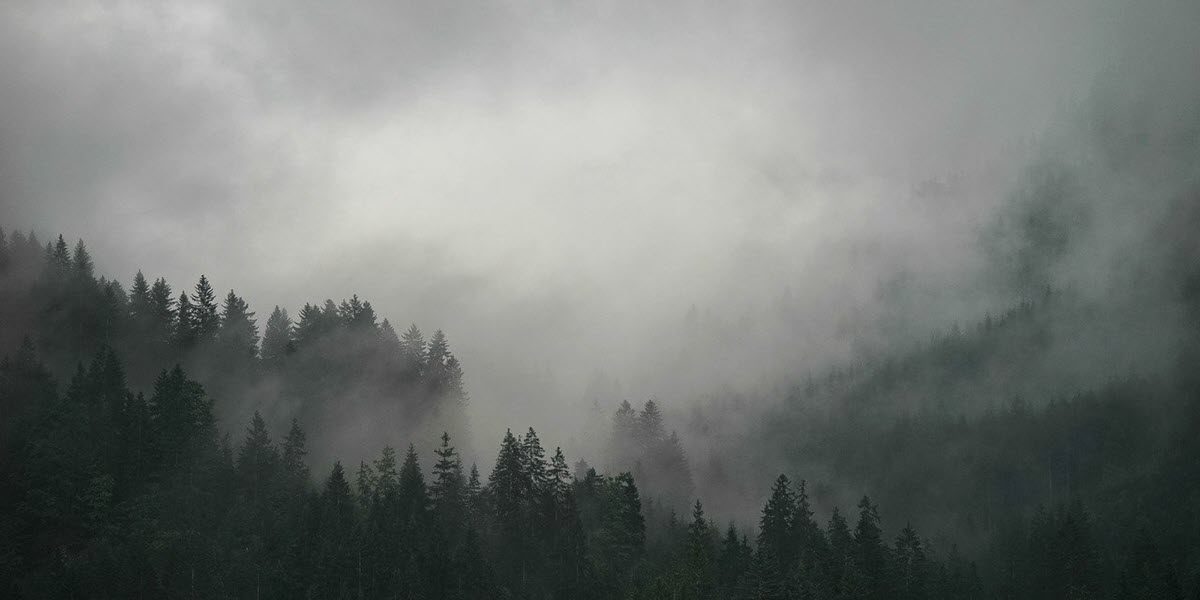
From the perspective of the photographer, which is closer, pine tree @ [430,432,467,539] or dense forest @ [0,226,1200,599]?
dense forest @ [0,226,1200,599]

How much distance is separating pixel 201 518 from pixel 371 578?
2278cm

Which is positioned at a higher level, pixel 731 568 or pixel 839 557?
pixel 839 557

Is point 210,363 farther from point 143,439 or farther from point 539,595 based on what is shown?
point 539,595

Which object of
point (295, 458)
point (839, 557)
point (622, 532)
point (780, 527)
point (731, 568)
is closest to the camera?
point (731, 568)

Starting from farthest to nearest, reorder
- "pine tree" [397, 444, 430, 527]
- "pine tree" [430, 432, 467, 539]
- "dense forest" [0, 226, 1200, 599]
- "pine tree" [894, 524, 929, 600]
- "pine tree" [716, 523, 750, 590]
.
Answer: "pine tree" [430, 432, 467, 539], "pine tree" [894, 524, 929, 600], "pine tree" [397, 444, 430, 527], "pine tree" [716, 523, 750, 590], "dense forest" [0, 226, 1200, 599]

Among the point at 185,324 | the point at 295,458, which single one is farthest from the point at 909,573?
the point at 185,324

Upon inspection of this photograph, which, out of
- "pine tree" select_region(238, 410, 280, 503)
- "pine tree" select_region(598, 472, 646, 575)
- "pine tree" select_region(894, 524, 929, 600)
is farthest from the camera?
"pine tree" select_region(598, 472, 646, 575)

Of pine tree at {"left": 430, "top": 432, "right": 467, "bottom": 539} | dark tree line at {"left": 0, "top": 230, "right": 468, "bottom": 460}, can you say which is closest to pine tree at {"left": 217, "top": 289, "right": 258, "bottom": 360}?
dark tree line at {"left": 0, "top": 230, "right": 468, "bottom": 460}

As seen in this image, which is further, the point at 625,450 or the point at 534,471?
the point at 625,450

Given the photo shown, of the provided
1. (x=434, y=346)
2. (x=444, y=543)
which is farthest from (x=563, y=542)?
(x=434, y=346)

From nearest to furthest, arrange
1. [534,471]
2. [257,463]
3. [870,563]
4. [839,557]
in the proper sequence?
1. [839,557]
2. [870,563]
3. [257,463]
4. [534,471]

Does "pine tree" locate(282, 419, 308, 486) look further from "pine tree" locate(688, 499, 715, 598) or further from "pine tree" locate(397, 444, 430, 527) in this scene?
"pine tree" locate(688, 499, 715, 598)

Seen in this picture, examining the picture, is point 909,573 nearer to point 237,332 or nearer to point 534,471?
point 534,471

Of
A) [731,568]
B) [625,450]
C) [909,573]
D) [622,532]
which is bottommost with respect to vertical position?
[909,573]
